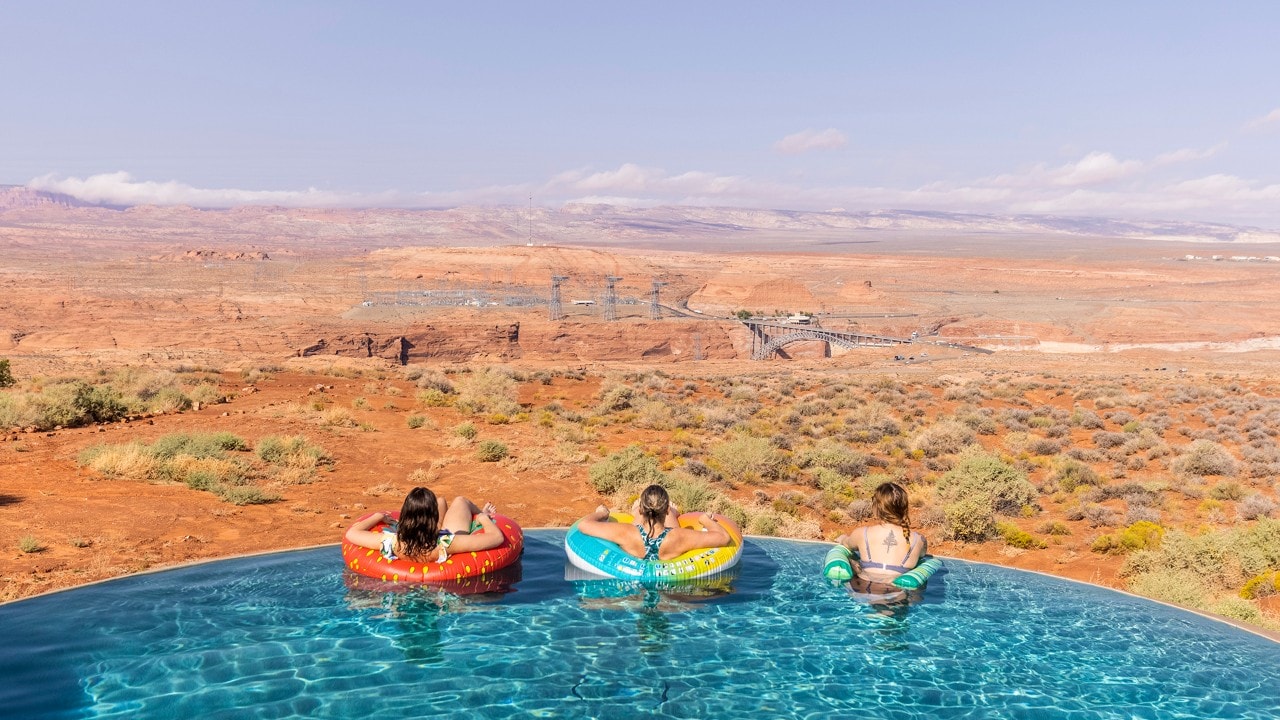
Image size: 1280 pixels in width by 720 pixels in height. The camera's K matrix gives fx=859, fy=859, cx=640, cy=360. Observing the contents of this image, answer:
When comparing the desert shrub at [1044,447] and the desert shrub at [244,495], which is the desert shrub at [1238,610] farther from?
the desert shrub at [244,495]

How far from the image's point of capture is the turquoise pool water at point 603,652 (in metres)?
6.13

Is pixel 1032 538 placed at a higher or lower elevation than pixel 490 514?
lower

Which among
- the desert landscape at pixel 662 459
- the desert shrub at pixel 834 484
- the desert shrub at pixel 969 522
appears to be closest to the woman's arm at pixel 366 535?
the desert landscape at pixel 662 459

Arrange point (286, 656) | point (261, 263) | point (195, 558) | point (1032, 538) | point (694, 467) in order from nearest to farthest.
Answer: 1. point (286, 656)
2. point (195, 558)
3. point (1032, 538)
4. point (694, 467)
5. point (261, 263)

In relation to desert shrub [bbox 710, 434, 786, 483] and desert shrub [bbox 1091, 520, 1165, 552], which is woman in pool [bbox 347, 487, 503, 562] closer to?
desert shrub [bbox 710, 434, 786, 483]

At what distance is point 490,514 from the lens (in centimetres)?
903

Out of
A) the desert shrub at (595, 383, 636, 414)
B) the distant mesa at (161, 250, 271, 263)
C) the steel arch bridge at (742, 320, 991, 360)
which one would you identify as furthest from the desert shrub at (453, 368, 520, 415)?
the distant mesa at (161, 250, 271, 263)

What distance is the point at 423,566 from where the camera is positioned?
8297 millimetres

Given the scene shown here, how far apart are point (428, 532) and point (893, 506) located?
4.51 m

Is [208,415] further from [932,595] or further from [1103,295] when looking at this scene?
[1103,295]

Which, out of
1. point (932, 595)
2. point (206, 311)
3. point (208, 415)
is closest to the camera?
→ point (932, 595)

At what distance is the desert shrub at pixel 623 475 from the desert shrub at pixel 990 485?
4447 mm

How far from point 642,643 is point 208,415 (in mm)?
13349

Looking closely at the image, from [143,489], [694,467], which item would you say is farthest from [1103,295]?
[143,489]
